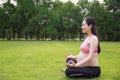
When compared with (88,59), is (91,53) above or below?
above

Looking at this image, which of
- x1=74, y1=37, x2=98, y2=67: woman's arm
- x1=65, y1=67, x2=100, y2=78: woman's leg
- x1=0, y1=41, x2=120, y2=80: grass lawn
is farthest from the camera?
x1=0, y1=41, x2=120, y2=80: grass lawn

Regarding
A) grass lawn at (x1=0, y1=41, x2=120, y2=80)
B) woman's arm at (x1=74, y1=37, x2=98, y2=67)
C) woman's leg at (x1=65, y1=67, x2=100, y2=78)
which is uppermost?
woman's arm at (x1=74, y1=37, x2=98, y2=67)

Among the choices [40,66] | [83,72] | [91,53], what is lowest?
[40,66]

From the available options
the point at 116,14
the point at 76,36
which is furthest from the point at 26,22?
the point at 116,14

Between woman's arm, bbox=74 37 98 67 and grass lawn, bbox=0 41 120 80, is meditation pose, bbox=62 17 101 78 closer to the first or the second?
woman's arm, bbox=74 37 98 67

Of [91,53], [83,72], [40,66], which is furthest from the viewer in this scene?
[40,66]

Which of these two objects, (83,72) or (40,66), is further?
(40,66)

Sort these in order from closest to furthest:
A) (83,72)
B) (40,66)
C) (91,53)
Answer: (91,53) < (83,72) < (40,66)

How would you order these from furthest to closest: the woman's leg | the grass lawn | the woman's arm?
the grass lawn → the woman's leg → the woman's arm

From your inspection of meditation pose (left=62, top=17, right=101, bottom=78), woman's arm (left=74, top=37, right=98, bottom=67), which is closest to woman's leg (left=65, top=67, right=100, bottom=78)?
meditation pose (left=62, top=17, right=101, bottom=78)

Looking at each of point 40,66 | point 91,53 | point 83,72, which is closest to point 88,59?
point 91,53

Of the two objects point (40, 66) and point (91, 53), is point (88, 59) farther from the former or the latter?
point (40, 66)

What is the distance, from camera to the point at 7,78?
823cm

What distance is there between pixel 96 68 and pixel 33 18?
179 ft
